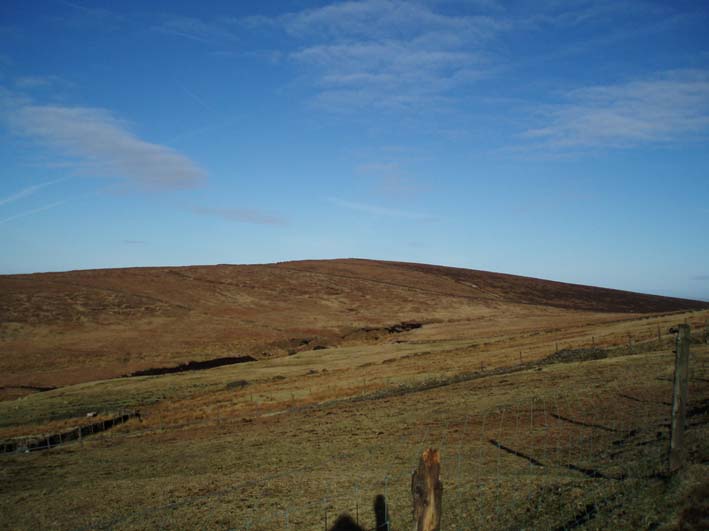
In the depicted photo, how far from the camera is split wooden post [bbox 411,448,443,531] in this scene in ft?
22.7

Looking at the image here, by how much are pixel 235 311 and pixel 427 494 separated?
70.5 metres

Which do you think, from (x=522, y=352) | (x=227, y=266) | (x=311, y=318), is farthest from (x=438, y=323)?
(x=227, y=266)

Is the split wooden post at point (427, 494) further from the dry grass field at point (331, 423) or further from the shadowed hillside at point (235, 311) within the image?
the shadowed hillside at point (235, 311)

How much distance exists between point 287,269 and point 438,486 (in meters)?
99.3

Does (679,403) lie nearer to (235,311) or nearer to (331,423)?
(331,423)

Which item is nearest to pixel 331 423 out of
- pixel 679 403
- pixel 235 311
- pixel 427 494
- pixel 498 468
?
pixel 498 468

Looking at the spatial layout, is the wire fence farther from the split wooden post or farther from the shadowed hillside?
the shadowed hillside

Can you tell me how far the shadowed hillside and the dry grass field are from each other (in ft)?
1.53

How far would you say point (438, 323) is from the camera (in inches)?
2995

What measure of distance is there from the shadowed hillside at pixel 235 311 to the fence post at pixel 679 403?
46275mm

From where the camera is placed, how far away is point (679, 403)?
1066cm

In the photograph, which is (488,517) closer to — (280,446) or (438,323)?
(280,446)

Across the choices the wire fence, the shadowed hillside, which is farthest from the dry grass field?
the shadowed hillside

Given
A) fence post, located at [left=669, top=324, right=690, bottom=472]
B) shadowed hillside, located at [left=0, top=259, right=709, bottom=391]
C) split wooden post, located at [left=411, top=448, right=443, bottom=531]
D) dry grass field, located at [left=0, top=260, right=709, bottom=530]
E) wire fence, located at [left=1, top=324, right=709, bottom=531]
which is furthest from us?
shadowed hillside, located at [left=0, top=259, right=709, bottom=391]
